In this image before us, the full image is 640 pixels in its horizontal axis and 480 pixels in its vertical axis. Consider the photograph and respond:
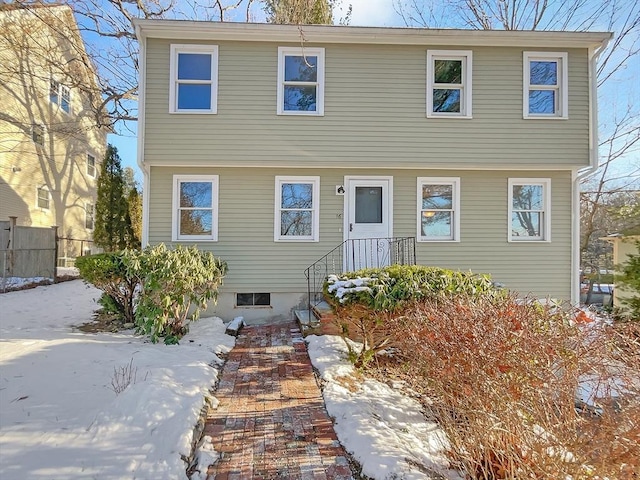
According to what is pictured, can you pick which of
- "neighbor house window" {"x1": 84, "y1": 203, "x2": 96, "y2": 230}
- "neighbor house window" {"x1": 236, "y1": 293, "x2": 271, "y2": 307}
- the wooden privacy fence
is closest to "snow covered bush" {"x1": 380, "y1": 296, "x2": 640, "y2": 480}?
"neighbor house window" {"x1": 236, "y1": 293, "x2": 271, "y2": 307}

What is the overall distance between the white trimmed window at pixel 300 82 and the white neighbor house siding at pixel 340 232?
1352mm

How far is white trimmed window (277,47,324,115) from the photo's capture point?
7.49 meters

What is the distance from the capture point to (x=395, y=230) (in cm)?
779

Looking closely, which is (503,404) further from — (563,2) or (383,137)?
(563,2)

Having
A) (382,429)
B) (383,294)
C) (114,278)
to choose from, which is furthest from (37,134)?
(382,429)

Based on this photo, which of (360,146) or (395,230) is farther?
(395,230)

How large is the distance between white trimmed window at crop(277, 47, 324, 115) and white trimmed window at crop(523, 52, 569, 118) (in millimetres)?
4507

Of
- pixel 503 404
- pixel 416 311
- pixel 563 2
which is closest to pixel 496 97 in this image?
pixel 416 311

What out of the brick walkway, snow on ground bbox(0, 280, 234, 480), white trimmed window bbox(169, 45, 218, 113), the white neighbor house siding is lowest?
the brick walkway

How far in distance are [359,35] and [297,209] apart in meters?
3.87

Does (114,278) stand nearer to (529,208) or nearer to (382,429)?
(382,429)

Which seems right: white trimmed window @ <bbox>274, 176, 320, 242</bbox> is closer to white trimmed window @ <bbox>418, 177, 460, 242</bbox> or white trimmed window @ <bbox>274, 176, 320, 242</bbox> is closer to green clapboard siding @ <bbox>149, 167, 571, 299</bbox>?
green clapboard siding @ <bbox>149, 167, 571, 299</bbox>

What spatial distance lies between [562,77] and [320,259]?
21.8 ft

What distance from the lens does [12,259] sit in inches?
409
